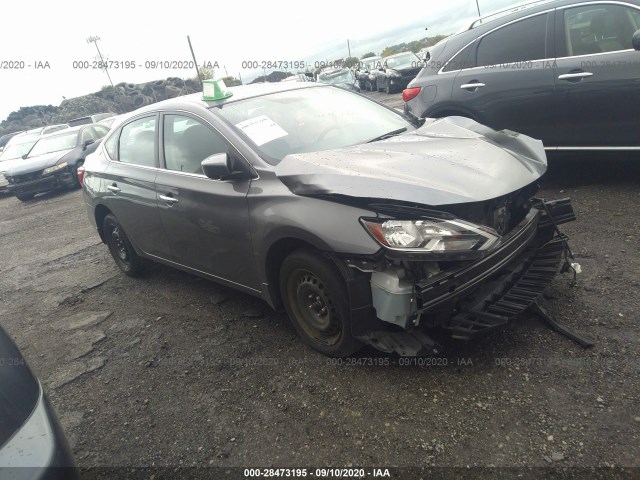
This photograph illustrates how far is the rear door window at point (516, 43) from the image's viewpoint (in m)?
4.72

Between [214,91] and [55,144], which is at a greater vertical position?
[55,144]

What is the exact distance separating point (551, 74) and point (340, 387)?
3813mm

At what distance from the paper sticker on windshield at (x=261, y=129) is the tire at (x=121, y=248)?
2080mm

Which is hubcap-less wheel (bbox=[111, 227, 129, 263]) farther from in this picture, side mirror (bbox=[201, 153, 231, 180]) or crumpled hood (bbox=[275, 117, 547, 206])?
crumpled hood (bbox=[275, 117, 547, 206])

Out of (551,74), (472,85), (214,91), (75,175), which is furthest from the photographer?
(75,175)

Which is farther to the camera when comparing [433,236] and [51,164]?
[51,164]

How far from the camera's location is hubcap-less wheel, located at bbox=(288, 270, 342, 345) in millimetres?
2760

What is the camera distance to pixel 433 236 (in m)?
2.34

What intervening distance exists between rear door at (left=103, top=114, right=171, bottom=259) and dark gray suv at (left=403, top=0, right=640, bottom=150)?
10.5 ft

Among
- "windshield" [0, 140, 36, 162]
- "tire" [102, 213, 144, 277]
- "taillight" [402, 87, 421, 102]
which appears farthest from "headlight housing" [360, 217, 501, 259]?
"windshield" [0, 140, 36, 162]

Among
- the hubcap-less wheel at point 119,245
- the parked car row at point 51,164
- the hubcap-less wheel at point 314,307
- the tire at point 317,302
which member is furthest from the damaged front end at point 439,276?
the parked car row at point 51,164

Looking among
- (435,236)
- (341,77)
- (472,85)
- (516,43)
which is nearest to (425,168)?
(435,236)

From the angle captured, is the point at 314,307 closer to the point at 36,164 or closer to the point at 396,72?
the point at 36,164

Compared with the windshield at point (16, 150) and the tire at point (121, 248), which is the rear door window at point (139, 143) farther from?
the windshield at point (16, 150)
